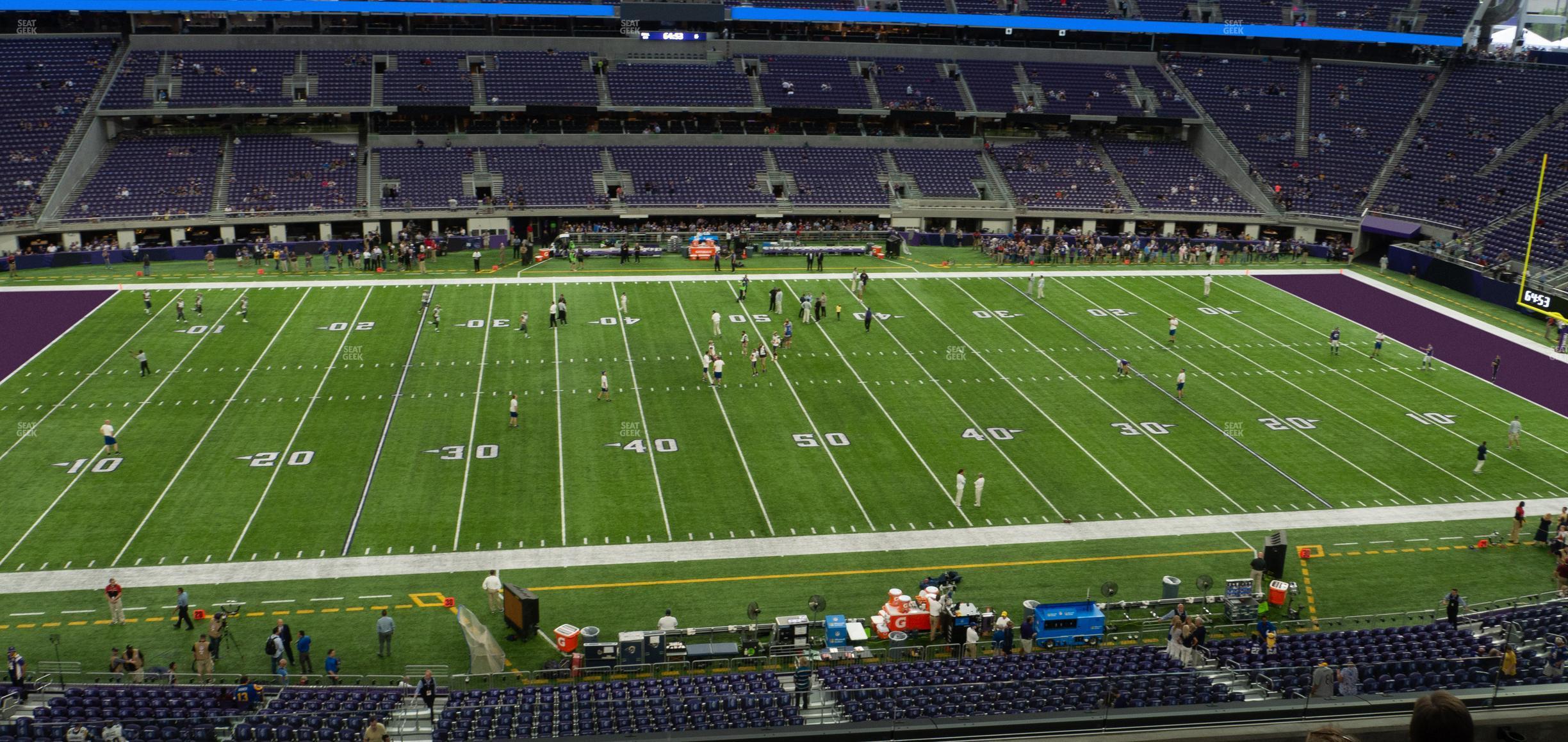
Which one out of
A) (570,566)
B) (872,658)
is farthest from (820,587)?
(570,566)

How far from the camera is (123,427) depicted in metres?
33.7

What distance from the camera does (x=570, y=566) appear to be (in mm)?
26375

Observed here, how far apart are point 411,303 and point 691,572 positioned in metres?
26.6

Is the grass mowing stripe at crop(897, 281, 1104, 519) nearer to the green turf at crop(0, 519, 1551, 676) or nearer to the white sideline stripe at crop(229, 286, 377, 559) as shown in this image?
the green turf at crop(0, 519, 1551, 676)

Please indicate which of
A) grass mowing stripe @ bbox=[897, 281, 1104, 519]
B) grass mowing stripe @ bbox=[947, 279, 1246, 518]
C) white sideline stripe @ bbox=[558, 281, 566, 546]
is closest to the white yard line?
white sideline stripe @ bbox=[558, 281, 566, 546]

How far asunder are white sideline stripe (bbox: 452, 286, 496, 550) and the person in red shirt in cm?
671

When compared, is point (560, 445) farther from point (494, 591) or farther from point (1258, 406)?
point (1258, 406)

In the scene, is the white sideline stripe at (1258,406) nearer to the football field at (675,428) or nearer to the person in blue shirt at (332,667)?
the football field at (675,428)

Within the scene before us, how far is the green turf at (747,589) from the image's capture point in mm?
23047

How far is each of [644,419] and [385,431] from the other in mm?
7546

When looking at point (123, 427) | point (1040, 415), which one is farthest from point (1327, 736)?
point (123, 427)

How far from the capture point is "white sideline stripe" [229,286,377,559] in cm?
2762

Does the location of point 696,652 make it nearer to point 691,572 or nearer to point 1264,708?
point 691,572

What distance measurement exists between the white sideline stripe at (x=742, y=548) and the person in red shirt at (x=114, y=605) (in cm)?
131
